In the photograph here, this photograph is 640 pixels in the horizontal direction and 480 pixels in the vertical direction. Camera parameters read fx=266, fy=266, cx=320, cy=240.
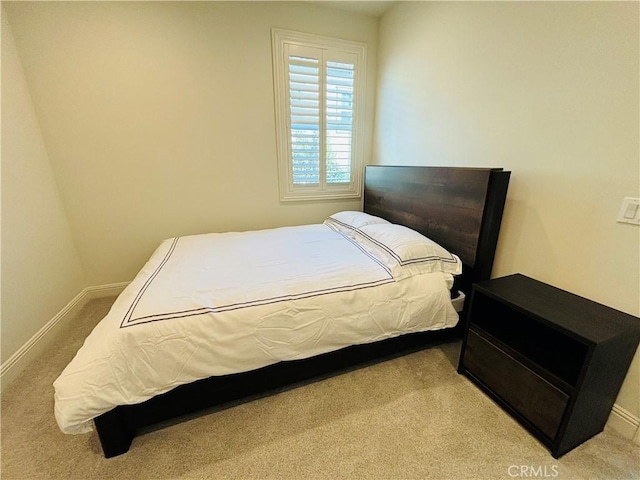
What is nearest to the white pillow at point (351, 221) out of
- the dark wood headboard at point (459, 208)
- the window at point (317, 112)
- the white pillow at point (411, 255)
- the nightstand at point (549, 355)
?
the dark wood headboard at point (459, 208)

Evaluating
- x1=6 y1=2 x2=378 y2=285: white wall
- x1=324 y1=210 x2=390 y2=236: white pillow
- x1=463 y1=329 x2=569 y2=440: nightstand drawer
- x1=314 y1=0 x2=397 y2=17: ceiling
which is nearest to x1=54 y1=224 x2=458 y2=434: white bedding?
x1=463 y1=329 x2=569 y2=440: nightstand drawer

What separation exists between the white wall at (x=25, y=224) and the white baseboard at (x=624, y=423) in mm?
3425

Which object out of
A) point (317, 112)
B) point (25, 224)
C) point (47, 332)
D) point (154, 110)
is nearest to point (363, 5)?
point (317, 112)

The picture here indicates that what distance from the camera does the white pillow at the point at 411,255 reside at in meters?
1.66

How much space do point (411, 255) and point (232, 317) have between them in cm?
111

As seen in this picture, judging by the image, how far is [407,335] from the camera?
5.70ft

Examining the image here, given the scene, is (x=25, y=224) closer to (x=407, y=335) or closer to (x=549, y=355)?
(x=407, y=335)

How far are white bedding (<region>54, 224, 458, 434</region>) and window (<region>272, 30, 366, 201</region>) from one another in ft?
4.24

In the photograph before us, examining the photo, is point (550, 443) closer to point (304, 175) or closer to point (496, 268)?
point (496, 268)

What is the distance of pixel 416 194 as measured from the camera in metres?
2.21

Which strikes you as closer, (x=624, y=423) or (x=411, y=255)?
(x=624, y=423)

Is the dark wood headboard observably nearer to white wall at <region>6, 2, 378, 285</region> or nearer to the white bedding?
the white bedding

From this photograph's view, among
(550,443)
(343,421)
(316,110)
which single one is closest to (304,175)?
(316,110)

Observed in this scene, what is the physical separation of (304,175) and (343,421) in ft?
7.58
